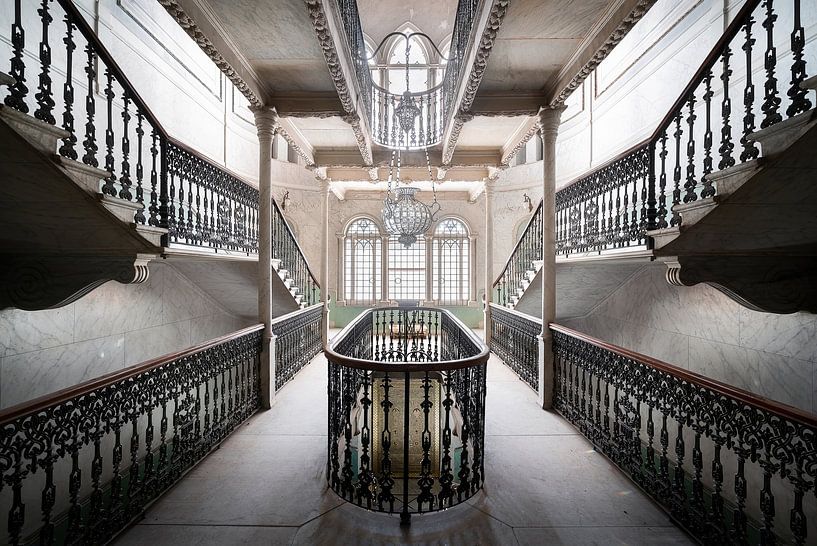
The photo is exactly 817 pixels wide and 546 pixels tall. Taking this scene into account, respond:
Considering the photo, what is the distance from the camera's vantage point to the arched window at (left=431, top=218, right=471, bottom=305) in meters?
11.8

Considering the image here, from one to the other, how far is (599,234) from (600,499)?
2.70 metres

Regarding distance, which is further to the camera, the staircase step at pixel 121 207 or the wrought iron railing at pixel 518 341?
the wrought iron railing at pixel 518 341

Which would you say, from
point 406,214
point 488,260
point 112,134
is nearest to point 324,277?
point 488,260

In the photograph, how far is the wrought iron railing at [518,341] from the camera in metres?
5.51

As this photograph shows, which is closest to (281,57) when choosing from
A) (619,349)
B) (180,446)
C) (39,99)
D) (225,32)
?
(225,32)

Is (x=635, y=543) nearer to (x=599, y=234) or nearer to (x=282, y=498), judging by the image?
(x=282, y=498)

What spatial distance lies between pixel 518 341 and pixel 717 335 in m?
2.58

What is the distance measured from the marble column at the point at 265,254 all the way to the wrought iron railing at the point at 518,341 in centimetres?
356

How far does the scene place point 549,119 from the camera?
16.1 feet

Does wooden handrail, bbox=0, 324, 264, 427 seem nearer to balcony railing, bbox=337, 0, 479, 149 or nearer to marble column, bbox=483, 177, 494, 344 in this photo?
balcony railing, bbox=337, 0, 479, 149

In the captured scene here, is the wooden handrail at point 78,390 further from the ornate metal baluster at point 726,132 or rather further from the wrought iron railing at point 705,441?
the ornate metal baluster at point 726,132

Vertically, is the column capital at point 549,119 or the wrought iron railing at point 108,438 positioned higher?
the column capital at point 549,119

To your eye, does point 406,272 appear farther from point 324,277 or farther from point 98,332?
point 98,332

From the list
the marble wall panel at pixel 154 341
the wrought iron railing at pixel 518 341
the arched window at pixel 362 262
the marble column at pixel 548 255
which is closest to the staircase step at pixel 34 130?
the marble wall panel at pixel 154 341
